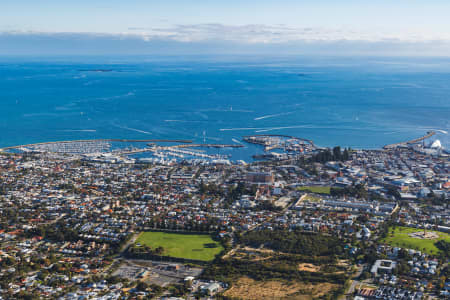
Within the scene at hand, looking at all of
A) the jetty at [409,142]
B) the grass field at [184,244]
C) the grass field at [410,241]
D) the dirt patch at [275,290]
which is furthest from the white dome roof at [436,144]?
the dirt patch at [275,290]

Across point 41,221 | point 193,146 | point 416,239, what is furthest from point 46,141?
point 416,239

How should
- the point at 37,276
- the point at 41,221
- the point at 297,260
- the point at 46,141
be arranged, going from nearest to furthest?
the point at 37,276 < the point at 297,260 < the point at 41,221 < the point at 46,141

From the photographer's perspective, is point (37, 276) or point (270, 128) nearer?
point (37, 276)

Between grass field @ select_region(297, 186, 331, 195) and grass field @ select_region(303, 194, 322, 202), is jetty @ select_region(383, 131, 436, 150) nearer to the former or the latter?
grass field @ select_region(297, 186, 331, 195)

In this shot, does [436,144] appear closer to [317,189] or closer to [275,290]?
[317,189]

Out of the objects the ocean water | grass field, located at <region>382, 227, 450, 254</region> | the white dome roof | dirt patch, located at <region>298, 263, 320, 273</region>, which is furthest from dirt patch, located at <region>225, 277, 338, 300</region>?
the white dome roof

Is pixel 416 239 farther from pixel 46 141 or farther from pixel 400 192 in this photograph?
pixel 46 141
